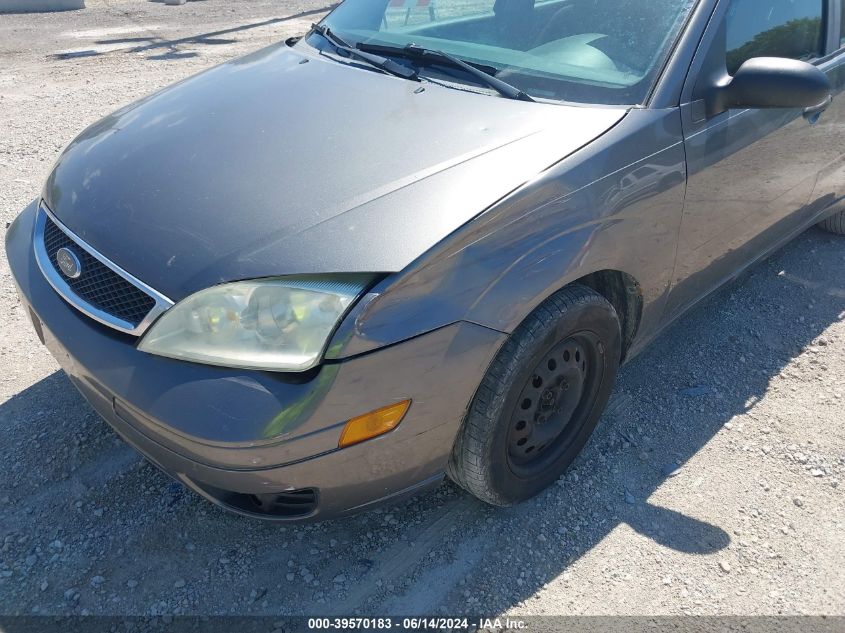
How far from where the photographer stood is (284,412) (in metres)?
1.70

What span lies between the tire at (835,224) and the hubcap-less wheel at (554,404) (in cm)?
254

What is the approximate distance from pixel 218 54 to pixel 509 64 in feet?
23.6

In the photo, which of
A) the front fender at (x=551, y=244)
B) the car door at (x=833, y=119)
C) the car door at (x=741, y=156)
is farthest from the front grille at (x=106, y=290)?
the car door at (x=833, y=119)

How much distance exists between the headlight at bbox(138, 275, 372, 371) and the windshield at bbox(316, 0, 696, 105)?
42.9 inches

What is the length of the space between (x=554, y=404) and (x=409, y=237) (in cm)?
86

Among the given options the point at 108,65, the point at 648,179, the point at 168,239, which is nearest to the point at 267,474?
A: the point at 168,239

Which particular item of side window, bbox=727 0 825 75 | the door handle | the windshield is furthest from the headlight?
the door handle

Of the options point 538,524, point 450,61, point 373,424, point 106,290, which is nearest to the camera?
point 373,424

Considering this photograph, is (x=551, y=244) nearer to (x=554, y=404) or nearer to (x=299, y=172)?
(x=554, y=404)

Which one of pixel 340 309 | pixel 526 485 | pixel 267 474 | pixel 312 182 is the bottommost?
pixel 526 485

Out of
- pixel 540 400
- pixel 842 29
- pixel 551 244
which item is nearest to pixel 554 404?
pixel 540 400

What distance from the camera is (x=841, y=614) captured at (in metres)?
2.10

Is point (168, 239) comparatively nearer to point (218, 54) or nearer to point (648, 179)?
point (648, 179)

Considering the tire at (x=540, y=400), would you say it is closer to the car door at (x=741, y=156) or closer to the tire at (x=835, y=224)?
the car door at (x=741, y=156)
